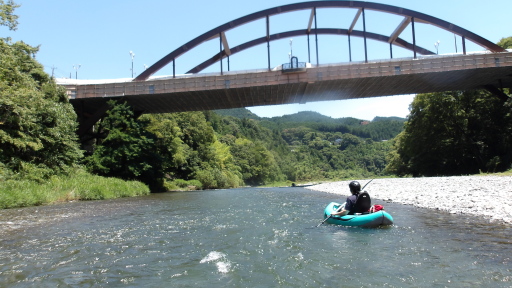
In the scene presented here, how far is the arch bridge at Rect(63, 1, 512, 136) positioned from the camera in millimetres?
→ 28234

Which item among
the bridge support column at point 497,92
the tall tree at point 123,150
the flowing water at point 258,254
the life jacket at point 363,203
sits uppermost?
the bridge support column at point 497,92

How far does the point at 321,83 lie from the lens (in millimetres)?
30062

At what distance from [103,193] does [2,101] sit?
7773 millimetres

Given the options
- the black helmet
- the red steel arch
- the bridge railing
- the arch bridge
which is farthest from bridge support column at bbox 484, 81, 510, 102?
the black helmet

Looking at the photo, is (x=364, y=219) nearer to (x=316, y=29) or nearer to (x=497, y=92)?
(x=497, y=92)

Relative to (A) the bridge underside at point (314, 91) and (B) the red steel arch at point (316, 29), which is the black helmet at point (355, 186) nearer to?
(A) the bridge underside at point (314, 91)

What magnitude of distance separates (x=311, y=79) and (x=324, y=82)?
1.23 metres

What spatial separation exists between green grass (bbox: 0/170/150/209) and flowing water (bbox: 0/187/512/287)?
569 cm

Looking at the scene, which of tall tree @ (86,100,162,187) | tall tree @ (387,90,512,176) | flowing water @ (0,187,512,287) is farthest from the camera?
tall tree @ (387,90,512,176)

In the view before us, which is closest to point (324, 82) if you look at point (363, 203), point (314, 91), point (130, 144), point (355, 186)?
point (314, 91)

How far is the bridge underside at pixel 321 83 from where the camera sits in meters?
27.9

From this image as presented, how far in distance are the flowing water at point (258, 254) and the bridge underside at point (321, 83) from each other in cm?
2102

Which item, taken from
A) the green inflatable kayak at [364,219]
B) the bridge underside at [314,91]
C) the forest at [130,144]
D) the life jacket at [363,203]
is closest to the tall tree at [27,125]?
the forest at [130,144]

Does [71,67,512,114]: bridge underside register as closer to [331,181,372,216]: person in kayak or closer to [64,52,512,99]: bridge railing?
[64,52,512,99]: bridge railing
